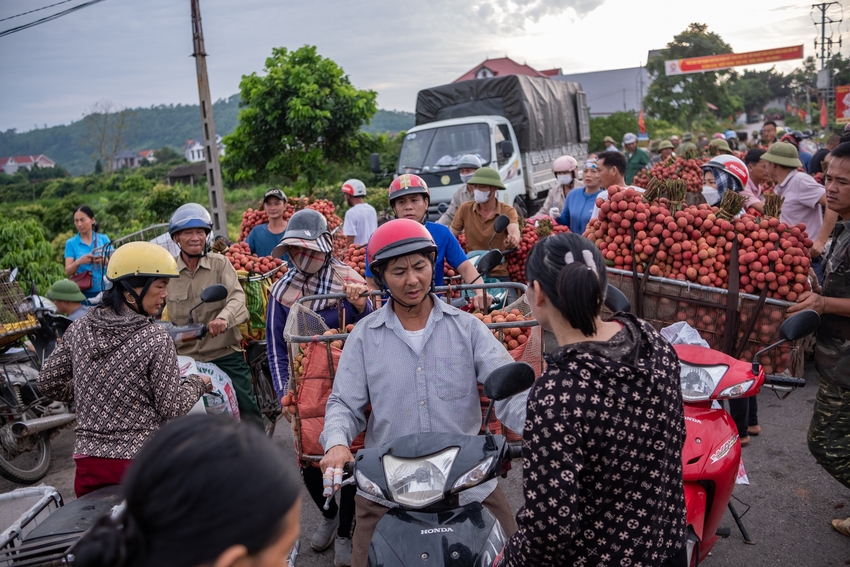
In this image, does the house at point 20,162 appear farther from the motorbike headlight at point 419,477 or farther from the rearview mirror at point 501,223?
the motorbike headlight at point 419,477

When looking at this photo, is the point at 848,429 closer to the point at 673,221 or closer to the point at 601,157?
the point at 673,221

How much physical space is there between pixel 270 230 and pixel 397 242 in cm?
417

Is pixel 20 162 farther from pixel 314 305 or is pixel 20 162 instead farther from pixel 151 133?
pixel 314 305

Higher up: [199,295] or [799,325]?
[199,295]

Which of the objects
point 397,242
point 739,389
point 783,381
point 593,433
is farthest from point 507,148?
point 593,433

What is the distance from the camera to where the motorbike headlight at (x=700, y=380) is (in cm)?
313

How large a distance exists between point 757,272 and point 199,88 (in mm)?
10512

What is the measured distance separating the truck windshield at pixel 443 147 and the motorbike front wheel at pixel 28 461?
9.12 metres

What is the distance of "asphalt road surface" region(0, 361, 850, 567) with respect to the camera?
3.91 metres

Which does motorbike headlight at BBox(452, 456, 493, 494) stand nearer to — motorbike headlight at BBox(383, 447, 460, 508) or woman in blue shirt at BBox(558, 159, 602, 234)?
motorbike headlight at BBox(383, 447, 460, 508)

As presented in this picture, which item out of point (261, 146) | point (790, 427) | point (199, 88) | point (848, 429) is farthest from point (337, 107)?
point (848, 429)

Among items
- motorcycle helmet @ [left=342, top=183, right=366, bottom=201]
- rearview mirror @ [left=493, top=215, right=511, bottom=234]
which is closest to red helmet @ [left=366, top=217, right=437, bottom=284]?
rearview mirror @ [left=493, top=215, right=511, bottom=234]

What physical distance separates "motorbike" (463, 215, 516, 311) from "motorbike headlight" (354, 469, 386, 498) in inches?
85.0

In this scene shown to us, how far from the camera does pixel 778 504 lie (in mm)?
4469
